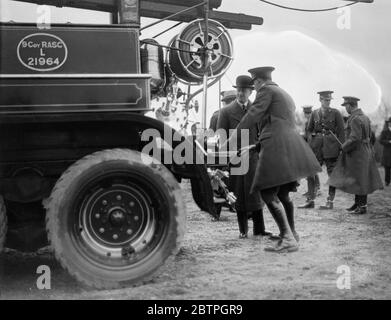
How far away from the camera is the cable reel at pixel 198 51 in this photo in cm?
485

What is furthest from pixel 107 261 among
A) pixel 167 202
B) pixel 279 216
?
pixel 279 216

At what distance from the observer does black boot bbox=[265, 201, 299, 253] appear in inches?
211

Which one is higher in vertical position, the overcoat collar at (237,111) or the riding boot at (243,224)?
the overcoat collar at (237,111)

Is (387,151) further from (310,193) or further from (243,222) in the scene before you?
(243,222)

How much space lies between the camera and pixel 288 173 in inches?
206

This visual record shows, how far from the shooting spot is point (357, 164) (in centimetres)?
870

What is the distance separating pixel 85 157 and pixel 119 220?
0.54m

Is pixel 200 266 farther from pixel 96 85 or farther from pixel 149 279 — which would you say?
pixel 96 85

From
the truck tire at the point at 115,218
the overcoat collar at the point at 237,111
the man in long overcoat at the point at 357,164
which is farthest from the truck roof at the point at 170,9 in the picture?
the man in long overcoat at the point at 357,164

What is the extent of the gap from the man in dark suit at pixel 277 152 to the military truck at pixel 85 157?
125 centimetres

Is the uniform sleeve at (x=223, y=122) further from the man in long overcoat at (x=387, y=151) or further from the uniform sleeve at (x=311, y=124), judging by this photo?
the man in long overcoat at (x=387, y=151)

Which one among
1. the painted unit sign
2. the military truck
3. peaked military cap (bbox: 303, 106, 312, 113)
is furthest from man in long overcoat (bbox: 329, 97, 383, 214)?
the painted unit sign

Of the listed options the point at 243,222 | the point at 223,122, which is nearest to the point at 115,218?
the point at 243,222
